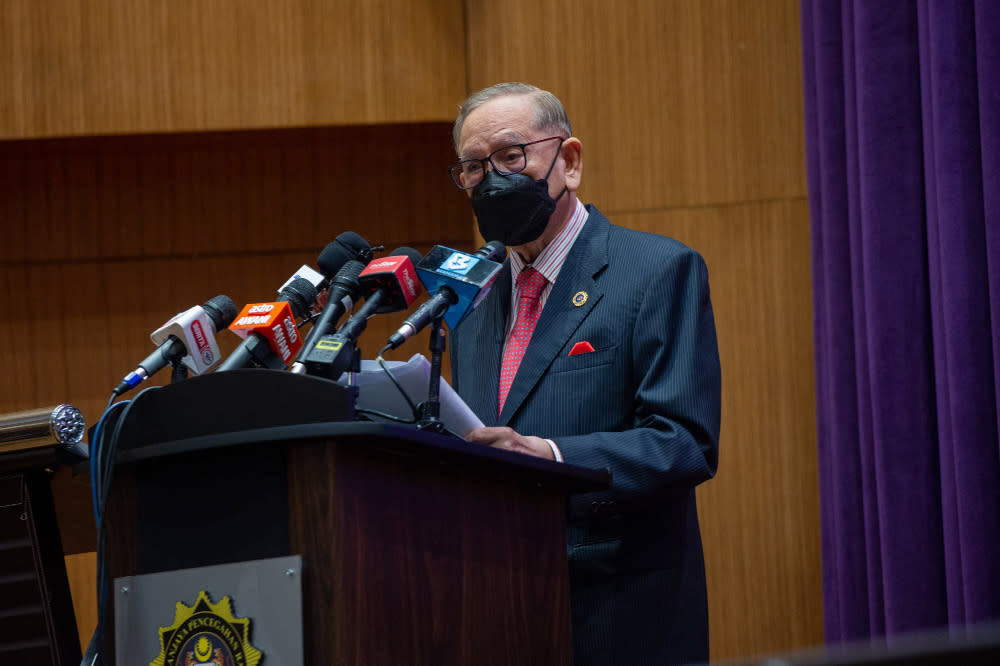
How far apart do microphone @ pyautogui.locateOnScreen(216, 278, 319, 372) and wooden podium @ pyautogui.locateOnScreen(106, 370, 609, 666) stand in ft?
0.44

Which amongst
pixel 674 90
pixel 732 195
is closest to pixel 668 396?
pixel 732 195

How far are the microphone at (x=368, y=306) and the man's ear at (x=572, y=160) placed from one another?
27.3 inches

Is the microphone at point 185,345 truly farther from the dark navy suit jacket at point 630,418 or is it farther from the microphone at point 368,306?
the dark navy suit jacket at point 630,418

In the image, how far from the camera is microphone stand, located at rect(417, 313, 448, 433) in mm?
1332

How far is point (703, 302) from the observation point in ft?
6.14

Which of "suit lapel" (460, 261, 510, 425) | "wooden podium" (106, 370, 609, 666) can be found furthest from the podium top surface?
"suit lapel" (460, 261, 510, 425)

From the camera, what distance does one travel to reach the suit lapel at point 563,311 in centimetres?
183

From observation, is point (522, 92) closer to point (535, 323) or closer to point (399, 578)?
point (535, 323)

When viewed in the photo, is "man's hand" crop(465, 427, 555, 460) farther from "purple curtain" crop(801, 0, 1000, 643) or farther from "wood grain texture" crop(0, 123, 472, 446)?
"wood grain texture" crop(0, 123, 472, 446)

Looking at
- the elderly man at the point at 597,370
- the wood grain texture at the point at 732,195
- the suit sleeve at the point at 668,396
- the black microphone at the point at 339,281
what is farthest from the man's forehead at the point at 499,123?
the wood grain texture at the point at 732,195

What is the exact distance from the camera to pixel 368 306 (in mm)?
1351

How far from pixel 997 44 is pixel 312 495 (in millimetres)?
1840

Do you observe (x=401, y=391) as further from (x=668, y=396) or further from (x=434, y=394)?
(x=668, y=396)

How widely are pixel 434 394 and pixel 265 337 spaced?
0.84ft
